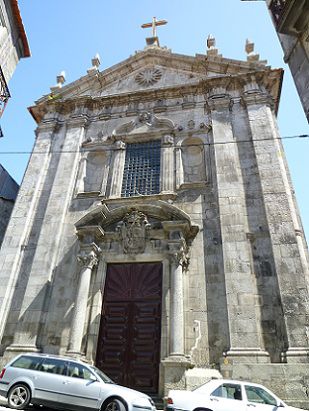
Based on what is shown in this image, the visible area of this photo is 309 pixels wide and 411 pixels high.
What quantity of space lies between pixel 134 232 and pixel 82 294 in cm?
277

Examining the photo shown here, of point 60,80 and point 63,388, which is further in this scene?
point 60,80

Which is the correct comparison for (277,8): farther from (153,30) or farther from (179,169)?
(153,30)

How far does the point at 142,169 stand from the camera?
14.4 meters

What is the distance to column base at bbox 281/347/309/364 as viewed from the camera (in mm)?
8453

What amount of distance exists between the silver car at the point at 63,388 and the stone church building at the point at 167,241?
2.44 meters

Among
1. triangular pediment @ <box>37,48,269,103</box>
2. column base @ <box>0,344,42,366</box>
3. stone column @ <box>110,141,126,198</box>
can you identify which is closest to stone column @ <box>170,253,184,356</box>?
stone column @ <box>110,141,126,198</box>

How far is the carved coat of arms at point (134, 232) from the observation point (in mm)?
11621

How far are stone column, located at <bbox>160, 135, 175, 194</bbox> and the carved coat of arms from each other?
66.0 inches

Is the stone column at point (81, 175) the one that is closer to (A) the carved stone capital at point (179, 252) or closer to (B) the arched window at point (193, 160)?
(B) the arched window at point (193, 160)

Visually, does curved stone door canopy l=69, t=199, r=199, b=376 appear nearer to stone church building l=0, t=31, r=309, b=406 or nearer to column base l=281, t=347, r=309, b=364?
stone church building l=0, t=31, r=309, b=406

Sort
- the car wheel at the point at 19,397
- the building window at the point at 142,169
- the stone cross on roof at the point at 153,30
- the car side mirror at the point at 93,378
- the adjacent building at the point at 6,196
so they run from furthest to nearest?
the stone cross on roof at the point at 153,30 → the adjacent building at the point at 6,196 → the building window at the point at 142,169 → the car side mirror at the point at 93,378 → the car wheel at the point at 19,397

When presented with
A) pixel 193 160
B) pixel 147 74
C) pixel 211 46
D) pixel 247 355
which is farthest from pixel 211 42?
pixel 247 355

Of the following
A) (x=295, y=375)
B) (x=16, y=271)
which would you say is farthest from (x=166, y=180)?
(x=295, y=375)

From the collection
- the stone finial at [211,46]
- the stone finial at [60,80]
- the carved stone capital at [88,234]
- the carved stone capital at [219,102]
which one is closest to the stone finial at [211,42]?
the stone finial at [211,46]
